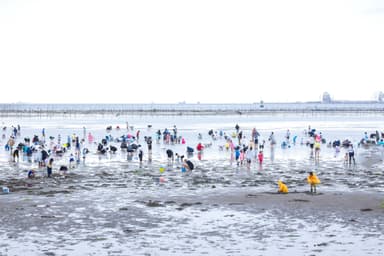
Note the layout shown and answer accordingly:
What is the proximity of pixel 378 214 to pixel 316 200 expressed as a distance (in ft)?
11.0

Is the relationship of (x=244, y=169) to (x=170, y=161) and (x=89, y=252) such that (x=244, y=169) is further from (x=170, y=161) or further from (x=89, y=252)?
(x=89, y=252)

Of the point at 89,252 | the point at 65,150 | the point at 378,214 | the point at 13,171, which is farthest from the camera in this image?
the point at 65,150

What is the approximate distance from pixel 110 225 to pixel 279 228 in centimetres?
602

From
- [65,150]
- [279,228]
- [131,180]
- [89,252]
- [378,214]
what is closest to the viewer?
[89,252]

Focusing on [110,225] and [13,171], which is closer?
[110,225]

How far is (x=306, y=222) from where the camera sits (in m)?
19.8

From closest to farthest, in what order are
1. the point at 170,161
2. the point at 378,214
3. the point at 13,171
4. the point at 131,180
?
1. the point at 378,214
2. the point at 131,180
3. the point at 13,171
4. the point at 170,161

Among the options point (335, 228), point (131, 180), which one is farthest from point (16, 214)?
point (335, 228)

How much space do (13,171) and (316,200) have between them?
19524mm

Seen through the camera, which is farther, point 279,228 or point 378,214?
point 378,214

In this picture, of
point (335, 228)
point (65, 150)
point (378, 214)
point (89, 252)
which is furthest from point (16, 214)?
point (65, 150)

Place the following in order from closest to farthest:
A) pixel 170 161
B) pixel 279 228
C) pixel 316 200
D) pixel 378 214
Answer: pixel 279 228, pixel 378 214, pixel 316 200, pixel 170 161

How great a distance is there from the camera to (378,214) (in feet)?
68.7

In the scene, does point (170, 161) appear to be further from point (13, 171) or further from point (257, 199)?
point (257, 199)
